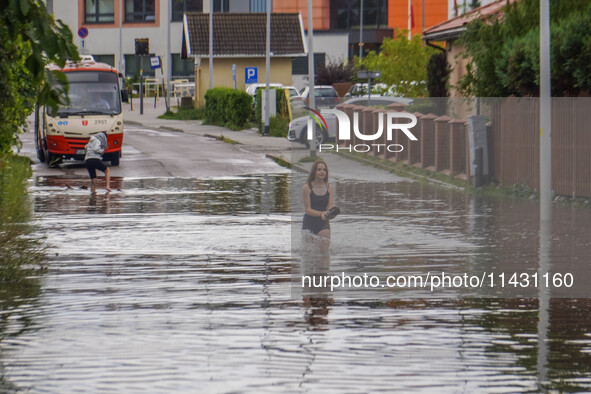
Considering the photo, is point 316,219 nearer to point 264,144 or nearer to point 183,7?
point 264,144

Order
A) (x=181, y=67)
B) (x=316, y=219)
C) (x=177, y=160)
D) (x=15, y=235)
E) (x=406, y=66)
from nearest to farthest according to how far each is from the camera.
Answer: (x=316, y=219) → (x=15, y=235) → (x=177, y=160) → (x=406, y=66) → (x=181, y=67)

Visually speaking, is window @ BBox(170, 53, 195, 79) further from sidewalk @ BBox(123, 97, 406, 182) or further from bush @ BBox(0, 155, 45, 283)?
bush @ BBox(0, 155, 45, 283)

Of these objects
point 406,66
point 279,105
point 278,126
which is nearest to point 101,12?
point 279,105

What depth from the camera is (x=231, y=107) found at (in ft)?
157

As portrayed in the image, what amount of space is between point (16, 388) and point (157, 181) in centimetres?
1824

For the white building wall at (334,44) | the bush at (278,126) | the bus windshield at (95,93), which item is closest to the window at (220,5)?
the white building wall at (334,44)

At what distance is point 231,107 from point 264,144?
1008cm

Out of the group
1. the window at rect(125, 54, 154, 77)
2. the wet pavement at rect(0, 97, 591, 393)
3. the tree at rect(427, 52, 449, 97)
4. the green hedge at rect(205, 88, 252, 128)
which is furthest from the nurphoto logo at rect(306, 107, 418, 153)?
the window at rect(125, 54, 154, 77)

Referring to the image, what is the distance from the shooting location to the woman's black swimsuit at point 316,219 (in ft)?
43.9

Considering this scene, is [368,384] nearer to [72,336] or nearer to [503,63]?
[72,336]

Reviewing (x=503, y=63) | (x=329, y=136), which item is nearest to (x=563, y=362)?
(x=329, y=136)

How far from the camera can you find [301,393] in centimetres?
701

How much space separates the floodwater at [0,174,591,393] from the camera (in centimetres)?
743

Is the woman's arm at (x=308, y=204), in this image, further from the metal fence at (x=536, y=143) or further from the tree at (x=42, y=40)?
the metal fence at (x=536, y=143)
